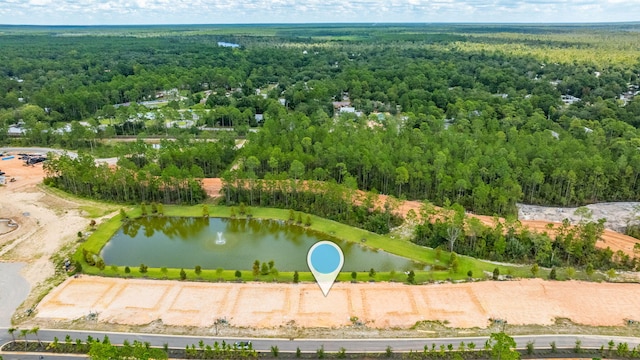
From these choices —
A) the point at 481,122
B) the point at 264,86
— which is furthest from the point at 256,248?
the point at 264,86

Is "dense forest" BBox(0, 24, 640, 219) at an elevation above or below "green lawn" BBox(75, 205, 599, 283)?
above

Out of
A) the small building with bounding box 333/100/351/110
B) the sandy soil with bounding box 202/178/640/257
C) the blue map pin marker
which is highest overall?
the small building with bounding box 333/100/351/110

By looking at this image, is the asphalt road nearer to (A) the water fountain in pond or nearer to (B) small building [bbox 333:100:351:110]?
(A) the water fountain in pond

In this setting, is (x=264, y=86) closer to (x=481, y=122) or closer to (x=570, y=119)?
(x=481, y=122)

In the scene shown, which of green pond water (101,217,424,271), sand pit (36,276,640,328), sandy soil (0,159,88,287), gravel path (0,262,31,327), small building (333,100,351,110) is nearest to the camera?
sand pit (36,276,640,328)

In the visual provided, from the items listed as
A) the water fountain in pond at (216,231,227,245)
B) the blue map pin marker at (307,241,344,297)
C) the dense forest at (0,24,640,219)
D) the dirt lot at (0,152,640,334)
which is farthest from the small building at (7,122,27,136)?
the blue map pin marker at (307,241,344,297)

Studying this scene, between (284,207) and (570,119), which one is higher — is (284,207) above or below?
below
